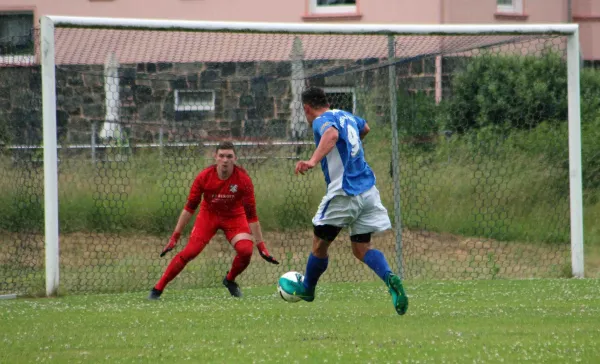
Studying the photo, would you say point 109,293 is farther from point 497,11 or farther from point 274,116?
point 497,11

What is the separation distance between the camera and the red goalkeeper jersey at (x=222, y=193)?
11898 millimetres

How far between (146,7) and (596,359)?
22.3 metres

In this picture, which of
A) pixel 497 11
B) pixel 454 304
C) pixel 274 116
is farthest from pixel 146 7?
pixel 454 304

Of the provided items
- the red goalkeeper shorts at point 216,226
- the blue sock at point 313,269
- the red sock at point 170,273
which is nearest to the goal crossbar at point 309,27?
the red goalkeeper shorts at point 216,226

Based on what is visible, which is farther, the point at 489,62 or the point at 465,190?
the point at 489,62

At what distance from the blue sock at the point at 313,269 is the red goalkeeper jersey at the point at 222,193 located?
2510 millimetres

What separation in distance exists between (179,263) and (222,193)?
0.88 meters

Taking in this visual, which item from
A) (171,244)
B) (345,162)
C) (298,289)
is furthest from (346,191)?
(171,244)

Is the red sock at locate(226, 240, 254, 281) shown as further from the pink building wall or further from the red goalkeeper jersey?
the pink building wall

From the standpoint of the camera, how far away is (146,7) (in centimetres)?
2780

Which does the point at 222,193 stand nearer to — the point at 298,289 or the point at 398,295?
the point at 298,289

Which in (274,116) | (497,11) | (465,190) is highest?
(497,11)

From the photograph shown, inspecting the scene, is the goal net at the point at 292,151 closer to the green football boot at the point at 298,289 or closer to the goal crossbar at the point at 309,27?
the goal crossbar at the point at 309,27

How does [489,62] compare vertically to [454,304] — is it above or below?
above
